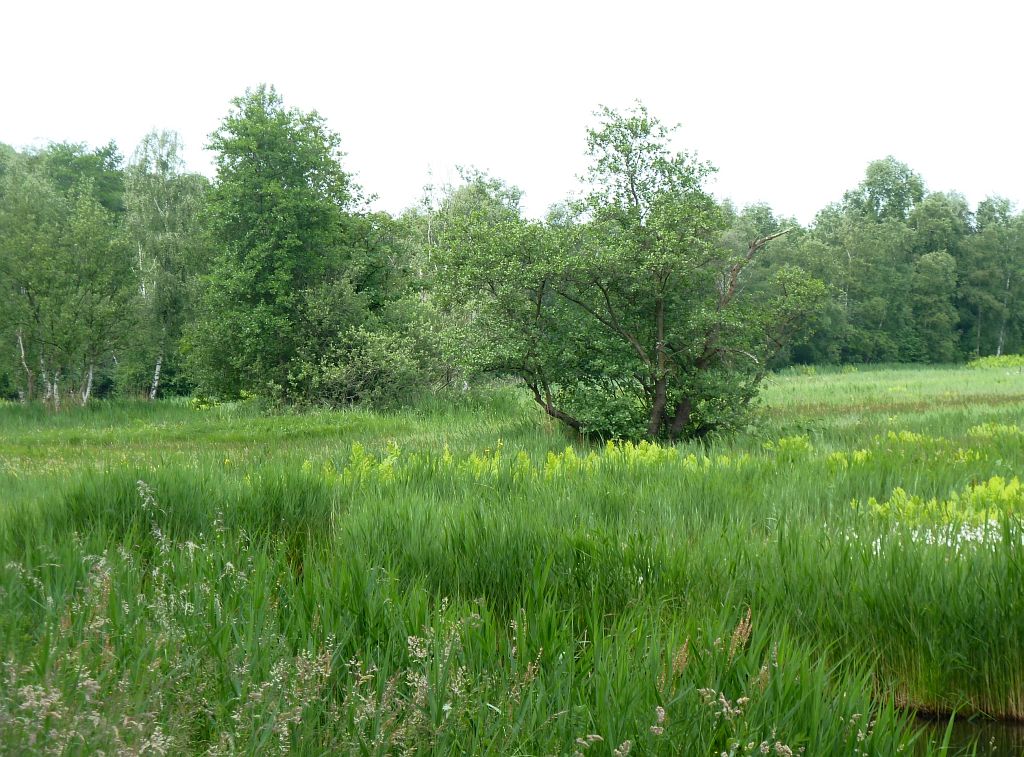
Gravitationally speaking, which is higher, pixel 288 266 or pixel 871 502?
pixel 288 266

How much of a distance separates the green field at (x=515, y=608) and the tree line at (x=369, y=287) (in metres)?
4.81

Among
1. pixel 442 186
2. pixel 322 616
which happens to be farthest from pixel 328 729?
pixel 442 186

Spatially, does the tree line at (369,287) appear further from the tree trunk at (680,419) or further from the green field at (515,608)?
the green field at (515,608)

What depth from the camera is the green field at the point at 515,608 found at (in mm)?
2678

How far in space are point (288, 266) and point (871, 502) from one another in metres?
19.9

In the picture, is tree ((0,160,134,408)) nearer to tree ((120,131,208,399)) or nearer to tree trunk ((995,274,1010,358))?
tree ((120,131,208,399))

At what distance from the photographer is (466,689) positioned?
2.97 m

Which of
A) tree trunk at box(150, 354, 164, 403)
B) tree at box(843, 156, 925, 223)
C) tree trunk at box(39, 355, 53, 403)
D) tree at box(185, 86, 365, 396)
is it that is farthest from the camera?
tree at box(843, 156, 925, 223)

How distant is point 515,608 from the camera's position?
413 centimetres

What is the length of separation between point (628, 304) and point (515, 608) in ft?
31.2

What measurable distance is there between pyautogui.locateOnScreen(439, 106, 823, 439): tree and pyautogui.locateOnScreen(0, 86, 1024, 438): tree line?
0.13ft

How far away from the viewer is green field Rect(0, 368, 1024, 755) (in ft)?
8.79

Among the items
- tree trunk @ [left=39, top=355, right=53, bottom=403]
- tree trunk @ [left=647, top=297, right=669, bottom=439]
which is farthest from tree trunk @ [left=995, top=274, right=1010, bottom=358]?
tree trunk @ [left=39, top=355, right=53, bottom=403]

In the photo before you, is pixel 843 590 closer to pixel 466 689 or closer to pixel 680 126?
pixel 466 689
